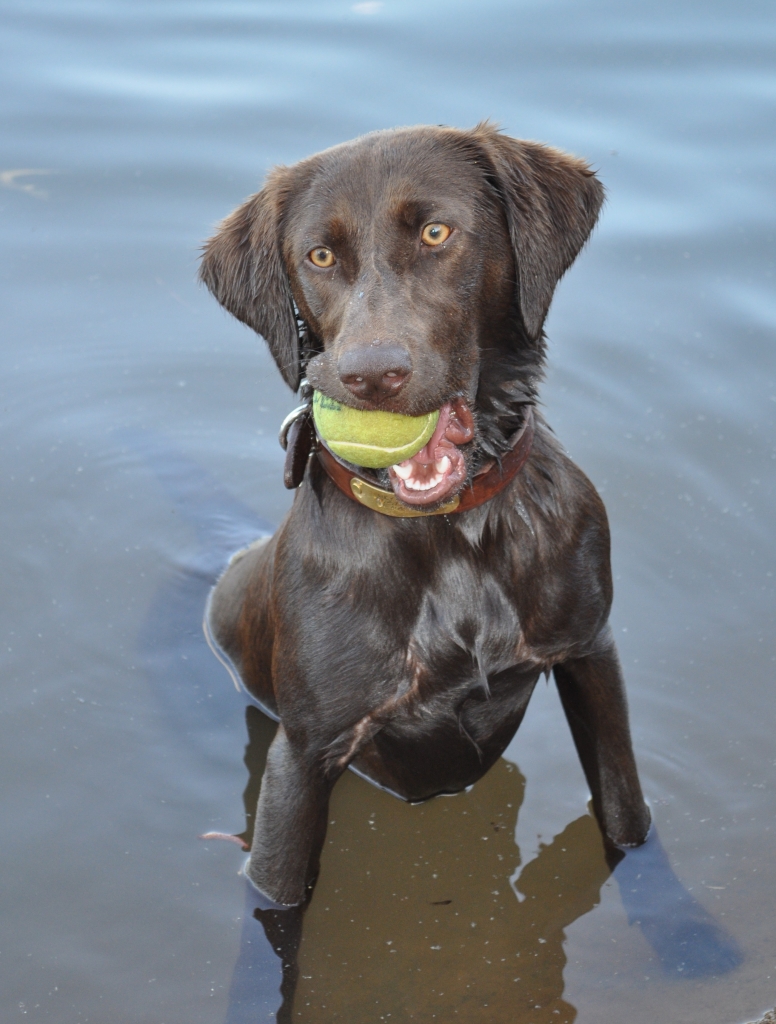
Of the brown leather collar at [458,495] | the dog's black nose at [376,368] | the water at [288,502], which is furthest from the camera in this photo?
the water at [288,502]

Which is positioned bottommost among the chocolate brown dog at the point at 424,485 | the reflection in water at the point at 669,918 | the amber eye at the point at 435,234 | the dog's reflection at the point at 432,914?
the dog's reflection at the point at 432,914

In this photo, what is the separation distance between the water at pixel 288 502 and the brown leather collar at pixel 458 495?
1.38 meters

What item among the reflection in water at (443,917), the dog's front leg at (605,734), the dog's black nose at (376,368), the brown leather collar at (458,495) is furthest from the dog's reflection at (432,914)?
the dog's black nose at (376,368)

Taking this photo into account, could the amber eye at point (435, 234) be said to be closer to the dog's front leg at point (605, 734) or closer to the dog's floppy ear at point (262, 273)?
the dog's floppy ear at point (262, 273)

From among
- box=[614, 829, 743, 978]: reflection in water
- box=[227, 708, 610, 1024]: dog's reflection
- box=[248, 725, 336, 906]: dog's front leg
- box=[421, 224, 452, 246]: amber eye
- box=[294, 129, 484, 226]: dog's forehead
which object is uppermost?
box=[294, 129, 484, 226]: dog's forehead

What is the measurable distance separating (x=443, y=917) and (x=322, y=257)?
2.01 metres

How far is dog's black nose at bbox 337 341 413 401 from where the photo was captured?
2912mm

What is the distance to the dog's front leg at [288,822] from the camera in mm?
3438

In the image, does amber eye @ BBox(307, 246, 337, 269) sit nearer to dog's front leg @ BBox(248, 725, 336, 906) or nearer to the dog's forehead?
the dog's forehead

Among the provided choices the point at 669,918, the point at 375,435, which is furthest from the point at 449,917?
the point at 375,435

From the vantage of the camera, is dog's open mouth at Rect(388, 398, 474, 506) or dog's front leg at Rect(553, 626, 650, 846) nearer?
dog's open mouth at Rect(388, 398, 474, 506)

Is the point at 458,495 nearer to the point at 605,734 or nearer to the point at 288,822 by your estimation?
the point at 605,734

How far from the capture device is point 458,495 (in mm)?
3283

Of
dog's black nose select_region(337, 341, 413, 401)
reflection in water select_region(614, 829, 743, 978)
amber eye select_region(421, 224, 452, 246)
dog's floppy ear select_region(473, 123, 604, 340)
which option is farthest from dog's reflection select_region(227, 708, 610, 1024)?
amber eye select_region(421, 224, 452, 246)
